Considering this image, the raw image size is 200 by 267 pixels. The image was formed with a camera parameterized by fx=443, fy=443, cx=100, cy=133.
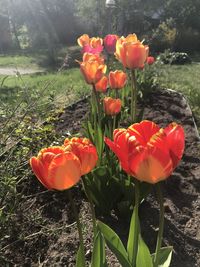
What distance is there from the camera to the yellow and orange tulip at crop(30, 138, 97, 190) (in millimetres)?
1452

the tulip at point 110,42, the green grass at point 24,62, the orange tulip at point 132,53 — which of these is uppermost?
the orange tulip at point 132,53

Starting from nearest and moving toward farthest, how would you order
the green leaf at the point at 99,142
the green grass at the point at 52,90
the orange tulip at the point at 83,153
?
the orange tulip at the point at 83,153 → the green leaf at the point at 99,142 → the green grass at the point at 52,90

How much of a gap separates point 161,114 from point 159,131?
4.30 m

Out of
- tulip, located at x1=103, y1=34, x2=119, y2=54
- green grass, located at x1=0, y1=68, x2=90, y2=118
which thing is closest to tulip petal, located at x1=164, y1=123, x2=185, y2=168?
green grass, located at x1=0, y1=68, x2=90, y2=118

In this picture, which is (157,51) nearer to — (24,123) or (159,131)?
(24,123)

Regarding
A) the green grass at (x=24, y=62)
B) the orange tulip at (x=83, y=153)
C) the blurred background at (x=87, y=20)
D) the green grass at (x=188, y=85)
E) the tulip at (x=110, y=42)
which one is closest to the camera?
the orange tulip at (x=83, y=153)

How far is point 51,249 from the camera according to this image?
2.68m

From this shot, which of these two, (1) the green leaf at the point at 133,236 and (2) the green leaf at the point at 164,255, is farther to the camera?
(2) the green leaf at the point at 164,255

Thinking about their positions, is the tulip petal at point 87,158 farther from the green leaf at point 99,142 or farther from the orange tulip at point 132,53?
the orange tulip at point 132,53

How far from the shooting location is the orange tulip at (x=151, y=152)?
1.38 m

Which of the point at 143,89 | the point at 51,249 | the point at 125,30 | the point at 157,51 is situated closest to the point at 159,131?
the point at 51,249

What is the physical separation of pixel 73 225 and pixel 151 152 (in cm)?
167

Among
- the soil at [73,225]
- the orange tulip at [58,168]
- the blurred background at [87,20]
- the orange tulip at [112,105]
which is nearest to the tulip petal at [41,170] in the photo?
the orange tulip at [58,168]

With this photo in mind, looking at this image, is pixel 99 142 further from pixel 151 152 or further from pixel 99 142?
pixel 151 152
